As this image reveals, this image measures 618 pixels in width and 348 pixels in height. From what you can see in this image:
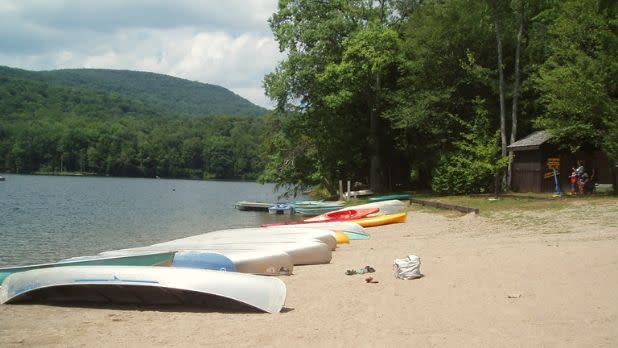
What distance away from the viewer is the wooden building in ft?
86.8

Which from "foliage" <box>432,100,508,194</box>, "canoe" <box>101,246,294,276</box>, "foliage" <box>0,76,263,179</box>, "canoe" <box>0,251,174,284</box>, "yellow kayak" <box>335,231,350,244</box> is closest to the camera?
"canoe" <box>101,246,294,276</box>

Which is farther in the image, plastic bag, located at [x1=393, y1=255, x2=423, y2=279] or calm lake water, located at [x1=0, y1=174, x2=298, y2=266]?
calm lake water, located at [x1=0, y1=174, x2=298, y2=266]

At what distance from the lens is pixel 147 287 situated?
27.5ft

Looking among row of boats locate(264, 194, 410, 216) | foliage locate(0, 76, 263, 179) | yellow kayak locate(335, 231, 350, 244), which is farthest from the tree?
foliage locate(0, 76, 263, 179)

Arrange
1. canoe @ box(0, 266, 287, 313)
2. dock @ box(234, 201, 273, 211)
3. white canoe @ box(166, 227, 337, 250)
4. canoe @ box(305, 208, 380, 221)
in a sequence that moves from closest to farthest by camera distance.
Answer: canoe @ box(0, 266, 287, 313), white canoe @ box(166, 227, 337, 250), canoe @ box(305, 208, 380, 221), dock @ box(234, 201, 273, 211)

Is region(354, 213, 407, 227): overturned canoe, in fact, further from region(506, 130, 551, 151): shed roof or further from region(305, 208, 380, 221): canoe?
region(506, 130, 551, 151): shed roof

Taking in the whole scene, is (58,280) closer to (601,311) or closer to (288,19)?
(601,311)

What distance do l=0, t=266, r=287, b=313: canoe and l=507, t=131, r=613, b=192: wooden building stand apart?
2137cm

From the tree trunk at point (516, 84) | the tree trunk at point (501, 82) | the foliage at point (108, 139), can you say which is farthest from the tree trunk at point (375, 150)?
the foliage at point (108, 139)

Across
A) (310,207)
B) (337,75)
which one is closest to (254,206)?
(310,207)

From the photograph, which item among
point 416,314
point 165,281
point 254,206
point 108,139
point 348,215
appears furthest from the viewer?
point 108,139

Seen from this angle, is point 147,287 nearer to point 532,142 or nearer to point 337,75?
point 532,142

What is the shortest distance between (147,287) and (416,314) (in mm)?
3776

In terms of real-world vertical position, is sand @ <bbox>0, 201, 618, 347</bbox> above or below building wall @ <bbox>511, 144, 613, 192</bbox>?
below
